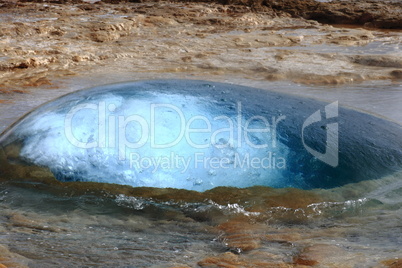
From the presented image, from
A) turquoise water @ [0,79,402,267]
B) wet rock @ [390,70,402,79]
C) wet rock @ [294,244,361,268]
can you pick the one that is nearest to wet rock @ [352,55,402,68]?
wet rock @ [390,70,402,79]

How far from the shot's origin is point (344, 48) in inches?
248

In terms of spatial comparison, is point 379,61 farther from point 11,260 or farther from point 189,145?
point 11,260

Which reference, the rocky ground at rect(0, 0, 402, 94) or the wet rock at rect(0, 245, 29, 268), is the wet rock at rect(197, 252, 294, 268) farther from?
the rocky ground at rect(0, 0, 402, 94)

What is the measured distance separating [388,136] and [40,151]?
1575 millimetres

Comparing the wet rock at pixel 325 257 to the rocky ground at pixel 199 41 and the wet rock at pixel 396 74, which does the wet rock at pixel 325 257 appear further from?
the wet rock at pixel 396 74

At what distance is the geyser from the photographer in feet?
6.82

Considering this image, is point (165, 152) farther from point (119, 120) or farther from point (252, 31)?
point (252, 31)

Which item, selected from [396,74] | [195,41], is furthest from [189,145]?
[195,41]

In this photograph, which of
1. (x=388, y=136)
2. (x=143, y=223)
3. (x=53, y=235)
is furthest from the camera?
(x=388, y=136)

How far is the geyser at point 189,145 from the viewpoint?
6.82 ft

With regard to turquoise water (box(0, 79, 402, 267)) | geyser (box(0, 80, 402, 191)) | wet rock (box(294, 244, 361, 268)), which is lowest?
turquoise water (box(0, 79, 402, 267))

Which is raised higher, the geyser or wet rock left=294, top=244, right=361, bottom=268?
the geyser

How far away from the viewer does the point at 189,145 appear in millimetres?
2092

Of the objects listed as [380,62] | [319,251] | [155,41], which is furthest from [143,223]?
[155,41]
